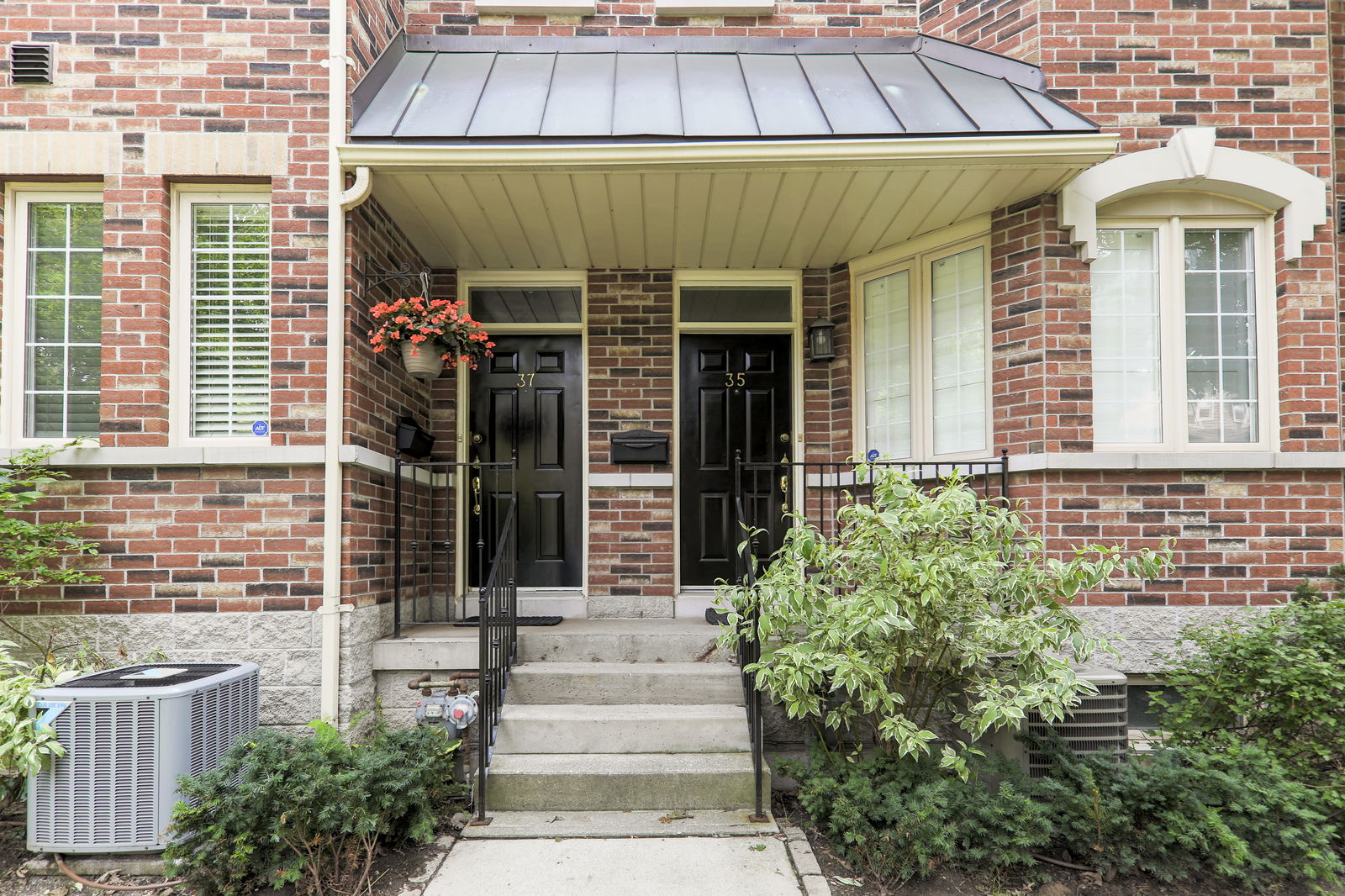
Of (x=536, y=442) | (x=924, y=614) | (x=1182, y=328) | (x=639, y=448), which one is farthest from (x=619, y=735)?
(x=1182, y=328)

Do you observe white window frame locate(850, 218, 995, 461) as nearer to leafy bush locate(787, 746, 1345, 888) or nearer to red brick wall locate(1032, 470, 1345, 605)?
red brick wall locate(1032, 470, 1345, 605)

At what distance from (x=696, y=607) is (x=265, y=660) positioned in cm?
251

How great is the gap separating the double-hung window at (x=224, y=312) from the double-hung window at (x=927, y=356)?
3.57m

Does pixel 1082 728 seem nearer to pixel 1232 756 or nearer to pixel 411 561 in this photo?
pixel 1232 756

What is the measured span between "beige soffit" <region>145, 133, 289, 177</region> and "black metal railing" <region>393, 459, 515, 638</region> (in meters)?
1.68

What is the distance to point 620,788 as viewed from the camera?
11.2ft

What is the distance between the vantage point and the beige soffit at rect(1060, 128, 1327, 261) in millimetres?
4062

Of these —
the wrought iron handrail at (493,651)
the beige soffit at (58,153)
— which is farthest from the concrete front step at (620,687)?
the beige soffit at (58,153)

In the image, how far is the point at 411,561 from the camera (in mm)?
4656

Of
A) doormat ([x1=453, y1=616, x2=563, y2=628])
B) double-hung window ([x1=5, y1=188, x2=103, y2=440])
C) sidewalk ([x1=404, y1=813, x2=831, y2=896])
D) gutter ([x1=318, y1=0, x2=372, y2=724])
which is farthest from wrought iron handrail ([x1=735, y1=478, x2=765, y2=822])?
double-hung window ([x1=5, y1=188, x2=103, y2=440])

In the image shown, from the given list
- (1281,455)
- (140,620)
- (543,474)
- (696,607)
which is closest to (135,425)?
(140,620)

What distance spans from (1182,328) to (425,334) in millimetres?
4135

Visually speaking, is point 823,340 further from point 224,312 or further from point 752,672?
point 224,312

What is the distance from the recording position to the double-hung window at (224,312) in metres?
3.93
